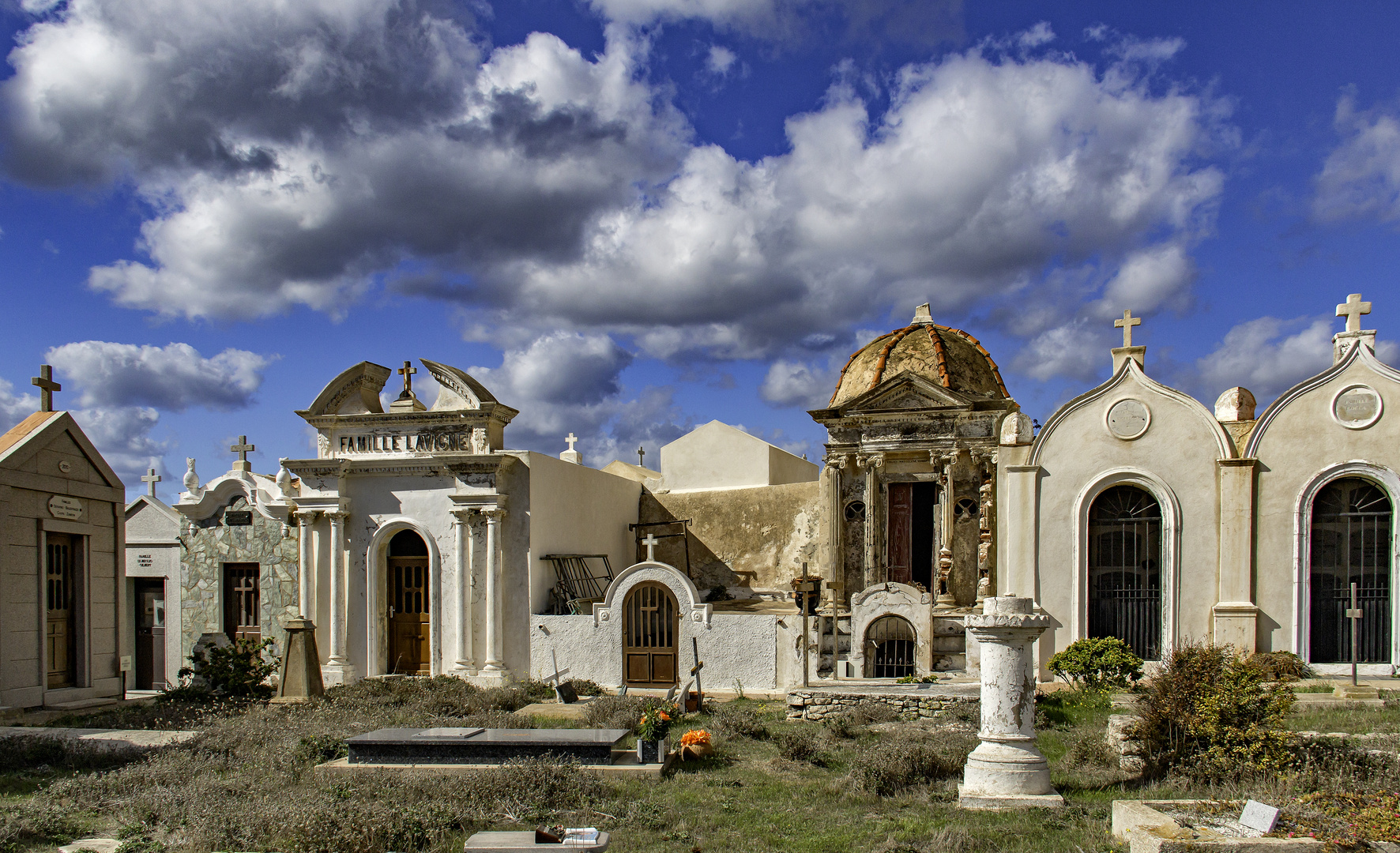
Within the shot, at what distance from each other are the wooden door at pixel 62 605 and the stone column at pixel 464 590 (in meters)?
5.93

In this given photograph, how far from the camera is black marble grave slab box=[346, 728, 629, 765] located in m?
11.2

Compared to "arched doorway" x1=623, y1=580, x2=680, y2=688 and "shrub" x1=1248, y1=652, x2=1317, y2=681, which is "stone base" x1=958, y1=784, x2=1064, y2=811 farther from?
"arched doorway" x1=623, y1=580, x2=680, y2=688

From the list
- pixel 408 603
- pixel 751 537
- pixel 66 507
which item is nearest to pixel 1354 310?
pixel 751 537

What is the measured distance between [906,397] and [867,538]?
2589mm

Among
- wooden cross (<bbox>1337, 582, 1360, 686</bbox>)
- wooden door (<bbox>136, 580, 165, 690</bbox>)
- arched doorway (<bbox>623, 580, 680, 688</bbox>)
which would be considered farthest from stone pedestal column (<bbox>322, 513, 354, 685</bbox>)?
wooden cross (<bbox>1337, 582, 1360, 686</bbox>)

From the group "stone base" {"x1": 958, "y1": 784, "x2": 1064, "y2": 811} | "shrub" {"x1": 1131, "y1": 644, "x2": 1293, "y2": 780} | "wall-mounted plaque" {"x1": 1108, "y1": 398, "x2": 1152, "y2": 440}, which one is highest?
"wall-mounted plaque" {"x1": 1108, "y1": 398, "x2": 1152, "y2": 440}

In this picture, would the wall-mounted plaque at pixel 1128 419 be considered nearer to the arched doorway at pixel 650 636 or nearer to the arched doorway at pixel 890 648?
the arched doorway at pixel 890 648

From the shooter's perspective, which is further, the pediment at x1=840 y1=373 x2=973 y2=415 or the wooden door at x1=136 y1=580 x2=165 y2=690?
the wooden door at x1=136 y1=580 x2=165 y2=690

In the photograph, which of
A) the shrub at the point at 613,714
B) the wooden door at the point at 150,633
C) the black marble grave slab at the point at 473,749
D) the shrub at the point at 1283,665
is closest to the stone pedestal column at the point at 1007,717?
the black marble grave slab at the point at 473,749

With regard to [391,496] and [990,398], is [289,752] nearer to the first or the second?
[391,496]

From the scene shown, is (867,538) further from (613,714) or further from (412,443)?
(412,443)

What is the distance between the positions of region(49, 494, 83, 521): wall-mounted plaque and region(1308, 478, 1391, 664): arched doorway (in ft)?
62.9

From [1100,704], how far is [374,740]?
9.61 metres

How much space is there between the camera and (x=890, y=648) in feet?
54.5
